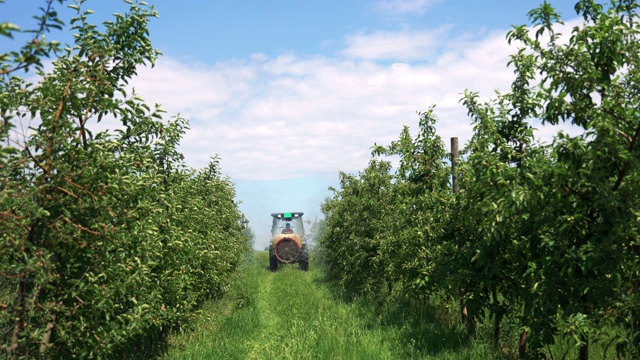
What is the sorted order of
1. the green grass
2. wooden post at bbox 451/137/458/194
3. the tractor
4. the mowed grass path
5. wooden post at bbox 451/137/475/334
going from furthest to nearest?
the tractor → wooden post at bbox 451/137/458/194 → wooden post at bbox 451/137/475/334 → the mowed grass path → the green grass

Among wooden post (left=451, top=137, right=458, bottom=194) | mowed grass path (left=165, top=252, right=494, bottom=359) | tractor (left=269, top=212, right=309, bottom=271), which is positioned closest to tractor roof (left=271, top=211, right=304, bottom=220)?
tractor (left=269, top=212, right=309, bottom=271)

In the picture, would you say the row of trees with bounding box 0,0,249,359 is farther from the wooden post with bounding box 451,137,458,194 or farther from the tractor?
the tractor

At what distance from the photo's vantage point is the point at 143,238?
4805 mm

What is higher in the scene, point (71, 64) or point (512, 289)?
point (71, 64)

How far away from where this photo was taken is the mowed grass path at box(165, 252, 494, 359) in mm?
7809

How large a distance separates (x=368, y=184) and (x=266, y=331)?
217 inches

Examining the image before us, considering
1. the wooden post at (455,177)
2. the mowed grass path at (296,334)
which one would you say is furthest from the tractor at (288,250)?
the wooden post at (455,177)

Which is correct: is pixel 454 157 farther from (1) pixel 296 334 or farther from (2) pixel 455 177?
(1) pixel 296 334

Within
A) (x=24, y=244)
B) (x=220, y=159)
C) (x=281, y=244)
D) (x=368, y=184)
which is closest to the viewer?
(x=24, y=244)

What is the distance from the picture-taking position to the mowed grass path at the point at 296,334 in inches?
307

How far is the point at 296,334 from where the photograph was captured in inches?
372

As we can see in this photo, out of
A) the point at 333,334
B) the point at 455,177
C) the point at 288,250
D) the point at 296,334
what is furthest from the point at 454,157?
the point at 288,250

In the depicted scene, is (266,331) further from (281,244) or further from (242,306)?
(281,244)

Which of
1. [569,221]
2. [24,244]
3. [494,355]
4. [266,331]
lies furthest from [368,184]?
[24,244]
